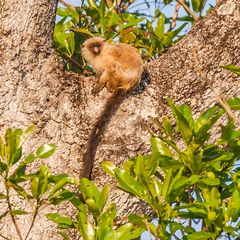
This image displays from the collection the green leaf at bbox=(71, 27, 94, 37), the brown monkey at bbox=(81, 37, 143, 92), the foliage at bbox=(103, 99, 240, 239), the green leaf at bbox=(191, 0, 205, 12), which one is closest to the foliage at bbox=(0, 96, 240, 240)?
the foliage at bbox=(103, 99, 240, 239)

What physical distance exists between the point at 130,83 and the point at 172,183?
1033mm

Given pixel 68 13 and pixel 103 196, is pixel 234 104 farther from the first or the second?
pixel 68 13

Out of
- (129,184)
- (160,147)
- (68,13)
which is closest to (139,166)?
(129,184)

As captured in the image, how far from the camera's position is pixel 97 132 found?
253 cm

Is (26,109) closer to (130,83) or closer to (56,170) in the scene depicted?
(56,170)

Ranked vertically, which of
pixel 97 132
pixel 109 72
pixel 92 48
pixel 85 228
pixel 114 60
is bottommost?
pixel 85 228

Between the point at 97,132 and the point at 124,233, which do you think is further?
the point at 97,132

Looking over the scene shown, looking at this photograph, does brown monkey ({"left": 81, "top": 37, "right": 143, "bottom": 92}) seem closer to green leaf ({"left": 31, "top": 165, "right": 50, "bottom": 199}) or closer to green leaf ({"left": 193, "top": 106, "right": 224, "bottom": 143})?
green leaf ({"left": 193, "top": 106, "right": 224, "bottom": 143})

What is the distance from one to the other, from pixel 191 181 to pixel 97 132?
0.60m

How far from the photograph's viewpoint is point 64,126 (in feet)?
8.30

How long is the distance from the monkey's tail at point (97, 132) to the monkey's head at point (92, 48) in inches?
Answer: 32.9

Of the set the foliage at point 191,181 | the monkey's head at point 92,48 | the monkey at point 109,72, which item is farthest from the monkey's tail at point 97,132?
the monkey's head at point 92,48

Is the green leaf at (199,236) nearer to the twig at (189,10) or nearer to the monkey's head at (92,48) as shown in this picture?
the twig at (189,10)

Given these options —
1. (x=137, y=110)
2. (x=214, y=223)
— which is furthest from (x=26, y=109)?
(x=214, y=223)
